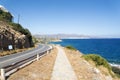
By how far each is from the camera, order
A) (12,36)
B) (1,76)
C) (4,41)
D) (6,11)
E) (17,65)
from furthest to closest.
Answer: (6,11) → (12,36) → (4,41) → (17,65) → (1,76)

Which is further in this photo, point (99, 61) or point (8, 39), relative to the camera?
point (8, 39)

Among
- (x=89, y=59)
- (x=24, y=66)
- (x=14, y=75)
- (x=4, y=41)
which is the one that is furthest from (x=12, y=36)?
(x=14, y=75)

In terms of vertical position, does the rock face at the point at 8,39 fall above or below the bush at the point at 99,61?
above

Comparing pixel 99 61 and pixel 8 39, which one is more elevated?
pixel 8 39

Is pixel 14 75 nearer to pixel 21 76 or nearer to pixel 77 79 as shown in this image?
pixel 21 76

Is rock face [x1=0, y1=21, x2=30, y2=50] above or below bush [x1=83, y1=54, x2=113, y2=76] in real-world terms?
above

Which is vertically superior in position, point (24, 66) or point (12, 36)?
point (12, 36)

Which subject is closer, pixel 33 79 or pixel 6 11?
pixel 33 79

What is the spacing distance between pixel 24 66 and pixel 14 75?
3.37 m

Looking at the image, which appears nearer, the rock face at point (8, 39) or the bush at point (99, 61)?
the bush at point (99, 61)

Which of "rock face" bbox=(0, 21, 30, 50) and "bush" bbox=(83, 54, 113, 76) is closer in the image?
"bush" bbox=(83, 54, 113, 76)

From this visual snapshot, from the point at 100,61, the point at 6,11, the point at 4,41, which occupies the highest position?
the point at 6,11

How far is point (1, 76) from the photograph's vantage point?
1256cm

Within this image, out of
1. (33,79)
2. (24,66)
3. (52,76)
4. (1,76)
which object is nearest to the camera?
(1,76)
